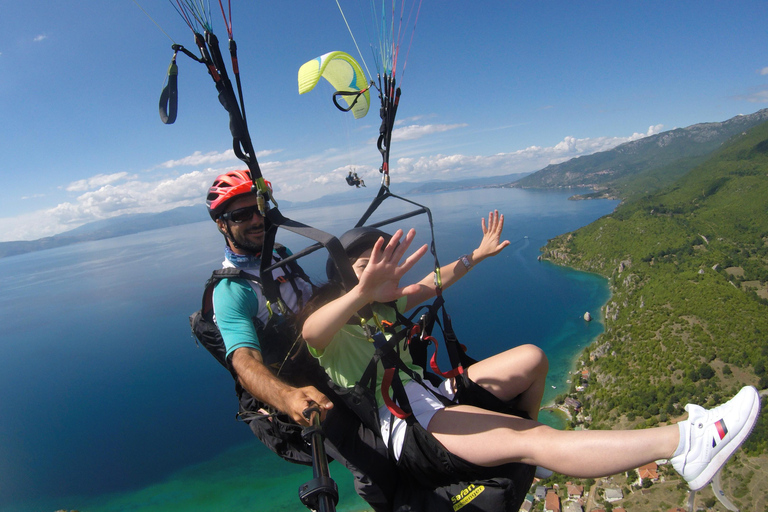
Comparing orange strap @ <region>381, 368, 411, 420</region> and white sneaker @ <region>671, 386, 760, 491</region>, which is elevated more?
orange strap @ <region>381, 368, 411, 420</region>

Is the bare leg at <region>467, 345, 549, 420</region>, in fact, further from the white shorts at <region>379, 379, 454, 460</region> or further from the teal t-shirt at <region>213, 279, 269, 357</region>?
the teal t-shirt at <region>213, 279, 269, 357</region>

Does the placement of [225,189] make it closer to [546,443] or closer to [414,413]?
[414,413]

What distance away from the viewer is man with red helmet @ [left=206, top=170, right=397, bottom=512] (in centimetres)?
179

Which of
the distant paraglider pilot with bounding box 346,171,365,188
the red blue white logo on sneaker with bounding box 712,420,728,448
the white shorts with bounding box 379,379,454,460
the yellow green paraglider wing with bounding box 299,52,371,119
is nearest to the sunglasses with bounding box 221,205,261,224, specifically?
the yellow green paraglider wing with bounding box 299,52,371,119

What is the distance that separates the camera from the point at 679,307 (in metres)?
33.3

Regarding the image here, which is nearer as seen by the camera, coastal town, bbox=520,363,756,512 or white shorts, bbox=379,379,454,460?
white shorts, bbox=379,379,454,460

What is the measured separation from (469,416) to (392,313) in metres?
0.71

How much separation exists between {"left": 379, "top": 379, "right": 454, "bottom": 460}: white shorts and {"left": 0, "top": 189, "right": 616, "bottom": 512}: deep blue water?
24385 millimetres

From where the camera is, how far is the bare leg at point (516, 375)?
212 centimetres


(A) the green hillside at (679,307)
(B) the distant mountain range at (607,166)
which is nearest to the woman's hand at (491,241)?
(A) the green hillside at (679,307)

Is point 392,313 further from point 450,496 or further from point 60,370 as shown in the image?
point 60,370

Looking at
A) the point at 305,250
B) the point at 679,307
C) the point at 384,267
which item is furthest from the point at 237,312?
the point at 679,307

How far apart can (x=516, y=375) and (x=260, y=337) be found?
57.9 inches

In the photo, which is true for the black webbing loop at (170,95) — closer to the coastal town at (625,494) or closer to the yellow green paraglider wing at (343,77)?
the yellow green paraglider wing at (343,77)
